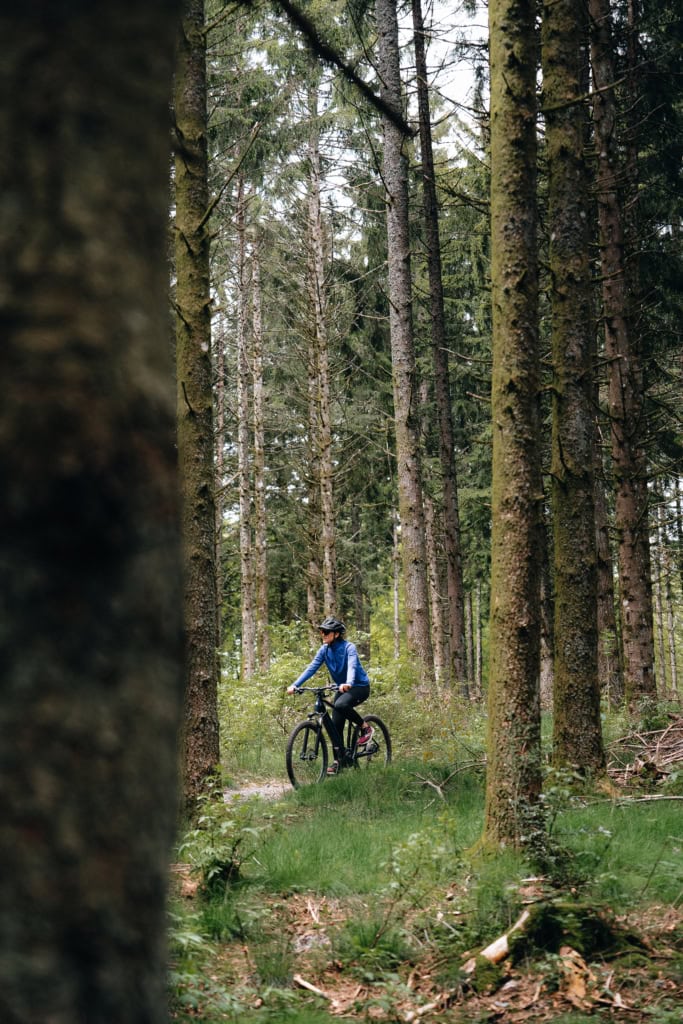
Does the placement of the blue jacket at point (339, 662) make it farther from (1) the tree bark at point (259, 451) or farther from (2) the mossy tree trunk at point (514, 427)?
(1) the tree bark at point (259, 451)

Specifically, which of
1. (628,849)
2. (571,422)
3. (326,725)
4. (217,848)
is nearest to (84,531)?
(217,848)

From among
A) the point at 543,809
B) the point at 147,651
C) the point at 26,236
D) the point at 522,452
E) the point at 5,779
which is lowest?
the point at 543,809

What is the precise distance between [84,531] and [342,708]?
993 centimetres

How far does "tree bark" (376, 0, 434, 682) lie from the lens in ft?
49.1

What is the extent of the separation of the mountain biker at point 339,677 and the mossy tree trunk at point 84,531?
9536mm

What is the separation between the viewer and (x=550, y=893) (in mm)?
5391

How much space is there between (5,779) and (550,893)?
17.5ft

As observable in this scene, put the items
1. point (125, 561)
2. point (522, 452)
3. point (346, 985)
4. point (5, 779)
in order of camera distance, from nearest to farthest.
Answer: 1. point (5, 779)
2. point (125, 561)
3. point (346, 985)
4. point (522, 452)

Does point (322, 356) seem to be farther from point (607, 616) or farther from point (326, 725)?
point (326, 725)

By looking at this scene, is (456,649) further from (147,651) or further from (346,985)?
(147,651)

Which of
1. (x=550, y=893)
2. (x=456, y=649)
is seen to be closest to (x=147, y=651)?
(x=550, y=893)

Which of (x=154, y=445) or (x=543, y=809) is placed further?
(x=543, y=809)

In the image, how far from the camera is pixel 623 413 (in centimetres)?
1391

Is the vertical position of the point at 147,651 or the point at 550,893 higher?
the point at 147,651
